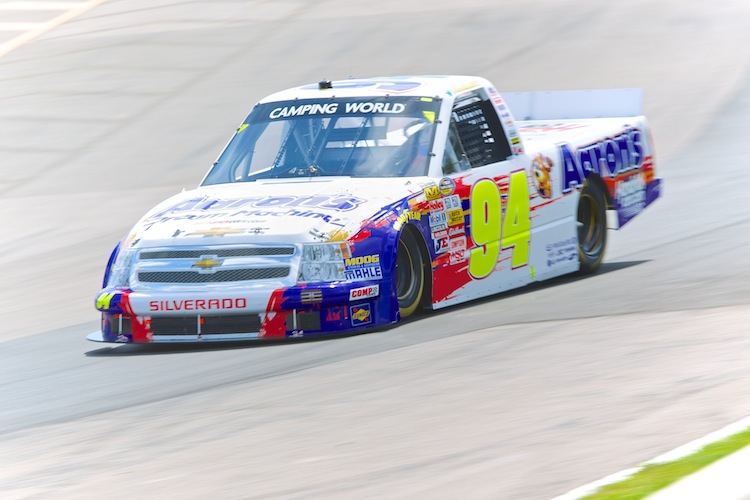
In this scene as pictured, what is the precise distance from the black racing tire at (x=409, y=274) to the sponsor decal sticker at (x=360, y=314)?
38 cm

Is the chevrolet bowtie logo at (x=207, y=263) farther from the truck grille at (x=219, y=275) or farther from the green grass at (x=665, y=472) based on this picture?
the green grass at (x=665, y=472)

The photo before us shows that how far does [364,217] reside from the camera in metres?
9.08

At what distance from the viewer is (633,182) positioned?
489 inches

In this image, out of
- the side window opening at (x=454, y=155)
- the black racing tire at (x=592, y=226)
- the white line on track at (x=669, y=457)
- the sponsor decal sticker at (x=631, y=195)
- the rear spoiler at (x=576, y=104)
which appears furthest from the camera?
the rear spoiler at (x=576, y=104)

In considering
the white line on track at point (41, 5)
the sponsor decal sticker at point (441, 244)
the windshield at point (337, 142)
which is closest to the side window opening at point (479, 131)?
the windshield at point (337, 142)

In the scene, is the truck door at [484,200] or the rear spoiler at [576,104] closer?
the truck door at [484,200]

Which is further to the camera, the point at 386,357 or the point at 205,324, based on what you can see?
the point at 205,324

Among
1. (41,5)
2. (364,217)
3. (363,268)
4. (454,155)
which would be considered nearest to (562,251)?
(454,155)

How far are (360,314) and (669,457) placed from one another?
393 cm

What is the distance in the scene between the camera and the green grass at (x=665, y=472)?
15.3ft

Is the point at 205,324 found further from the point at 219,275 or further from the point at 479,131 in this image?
the point at 479,131

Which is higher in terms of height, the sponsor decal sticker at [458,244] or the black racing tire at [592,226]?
Answer: the sponsor decal sticker at [458,244]

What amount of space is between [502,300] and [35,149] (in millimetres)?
11571

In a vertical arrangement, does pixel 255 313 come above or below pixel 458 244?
below
